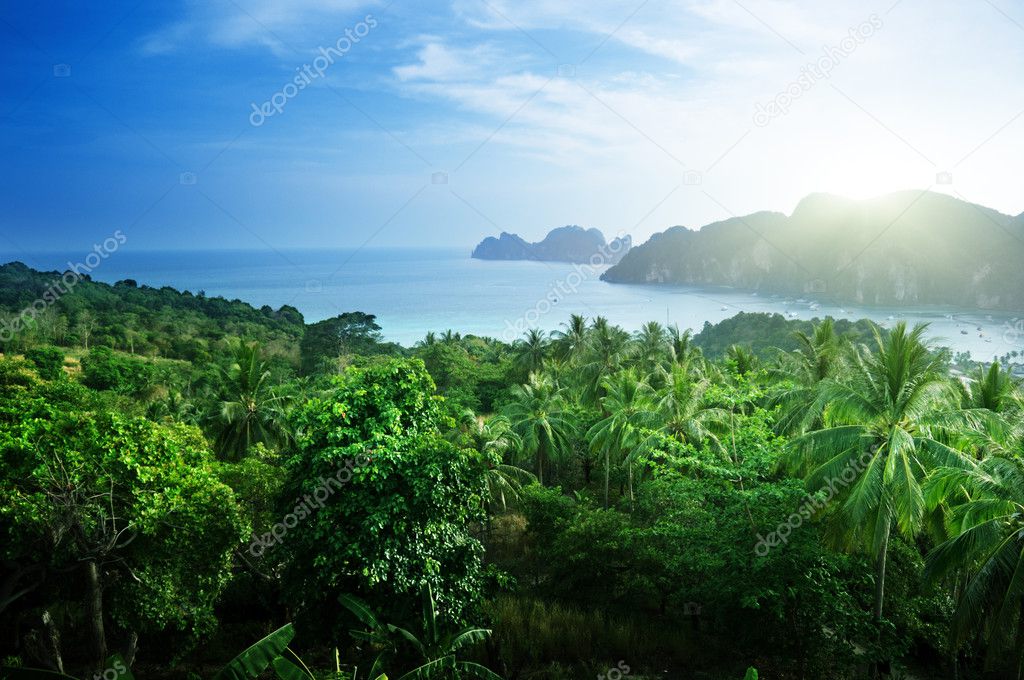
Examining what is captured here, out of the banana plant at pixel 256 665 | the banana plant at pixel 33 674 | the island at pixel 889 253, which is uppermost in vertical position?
the island at pixel 889 253

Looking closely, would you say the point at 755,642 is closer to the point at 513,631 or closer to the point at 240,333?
the point at 513,631

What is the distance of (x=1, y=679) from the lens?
7379 mm

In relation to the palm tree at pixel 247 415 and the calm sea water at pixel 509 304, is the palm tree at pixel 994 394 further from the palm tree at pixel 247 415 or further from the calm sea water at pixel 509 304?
the calm sea water at pixel 509 304

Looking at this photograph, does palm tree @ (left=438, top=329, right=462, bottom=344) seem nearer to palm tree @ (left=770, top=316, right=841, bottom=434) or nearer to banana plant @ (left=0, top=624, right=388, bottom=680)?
palm tree @ (left=770, top=316, right=841, bottom=434)

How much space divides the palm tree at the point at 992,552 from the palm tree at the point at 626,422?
9.92 metres

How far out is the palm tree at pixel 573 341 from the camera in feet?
136

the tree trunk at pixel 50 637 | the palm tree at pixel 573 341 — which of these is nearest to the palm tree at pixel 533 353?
the palm tree at pixel 573 341

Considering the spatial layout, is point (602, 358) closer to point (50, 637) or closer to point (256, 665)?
point (50, 637)

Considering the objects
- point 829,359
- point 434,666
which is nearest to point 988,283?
point 829,359

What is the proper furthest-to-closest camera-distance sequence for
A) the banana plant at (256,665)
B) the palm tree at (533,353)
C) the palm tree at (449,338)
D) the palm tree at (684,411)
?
the palm tree at (449,338)
the palm tree at (533,353)
the palm tree at (684,411)
the banana plant at (256,665)

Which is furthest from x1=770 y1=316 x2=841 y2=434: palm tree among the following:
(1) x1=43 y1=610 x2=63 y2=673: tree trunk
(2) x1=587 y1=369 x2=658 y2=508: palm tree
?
(1) x1=43 y1=610 x2=63 y2=673: tree trunk

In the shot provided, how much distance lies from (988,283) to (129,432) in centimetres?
17796

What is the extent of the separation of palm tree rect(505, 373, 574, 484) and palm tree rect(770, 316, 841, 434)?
10279 mm

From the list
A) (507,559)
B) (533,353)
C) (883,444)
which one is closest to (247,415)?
(507,559)
